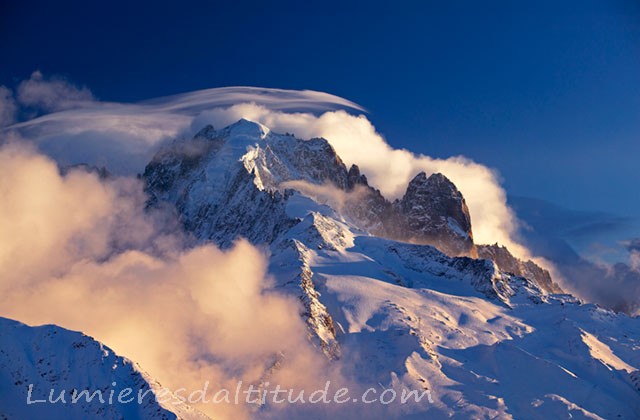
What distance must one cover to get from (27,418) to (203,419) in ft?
163

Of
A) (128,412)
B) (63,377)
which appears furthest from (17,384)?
(128,412)

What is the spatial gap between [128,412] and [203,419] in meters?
21.4

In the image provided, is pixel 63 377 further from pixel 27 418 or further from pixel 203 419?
pixel 203 419

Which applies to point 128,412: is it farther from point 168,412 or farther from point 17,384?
point 17,384

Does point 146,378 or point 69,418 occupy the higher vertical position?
point 146,378

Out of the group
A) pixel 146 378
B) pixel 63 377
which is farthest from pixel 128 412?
pixel 63 377

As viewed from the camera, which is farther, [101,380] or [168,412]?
[101,380]

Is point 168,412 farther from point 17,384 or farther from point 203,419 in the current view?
point 17,384

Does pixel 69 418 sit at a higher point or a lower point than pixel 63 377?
lower

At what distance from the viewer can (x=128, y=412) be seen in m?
187

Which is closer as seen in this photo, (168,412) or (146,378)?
(168,412)

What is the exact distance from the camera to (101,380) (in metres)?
197

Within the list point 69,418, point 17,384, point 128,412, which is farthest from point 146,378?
point 17,384

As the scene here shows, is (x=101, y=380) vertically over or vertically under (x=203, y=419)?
over
